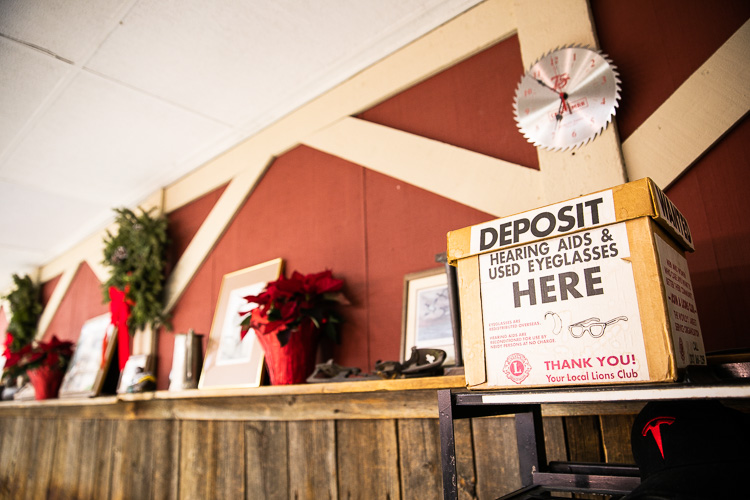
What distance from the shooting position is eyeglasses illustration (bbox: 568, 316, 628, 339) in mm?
793

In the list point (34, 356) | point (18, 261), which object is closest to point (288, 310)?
point (34, 356)

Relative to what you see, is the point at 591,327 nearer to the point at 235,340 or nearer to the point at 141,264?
the point at 235,340

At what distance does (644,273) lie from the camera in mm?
777

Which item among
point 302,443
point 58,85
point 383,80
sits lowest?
point 302,443

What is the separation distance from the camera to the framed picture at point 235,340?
2.19 metres

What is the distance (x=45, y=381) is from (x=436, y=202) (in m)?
3.12

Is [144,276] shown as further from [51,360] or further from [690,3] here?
[690,3]

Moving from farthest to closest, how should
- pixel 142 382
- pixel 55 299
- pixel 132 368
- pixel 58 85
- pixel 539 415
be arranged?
pixel 55 299
pixel 132 368
pixel 142 382
pixel 58 85
pixel 539 415

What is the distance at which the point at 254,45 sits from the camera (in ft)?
6.56

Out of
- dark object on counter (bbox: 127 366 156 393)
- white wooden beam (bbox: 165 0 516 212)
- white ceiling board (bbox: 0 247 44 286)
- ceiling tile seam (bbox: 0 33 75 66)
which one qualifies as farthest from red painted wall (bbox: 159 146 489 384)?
white ceiling board (bbox: 0 247 44 286)

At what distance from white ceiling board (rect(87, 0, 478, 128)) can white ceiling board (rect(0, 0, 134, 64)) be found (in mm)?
51

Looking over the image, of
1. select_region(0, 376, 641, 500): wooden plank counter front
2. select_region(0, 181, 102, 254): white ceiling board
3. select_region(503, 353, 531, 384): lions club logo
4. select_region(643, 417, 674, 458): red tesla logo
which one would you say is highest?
select_region(0, 181, 102, 254): white ceiling board

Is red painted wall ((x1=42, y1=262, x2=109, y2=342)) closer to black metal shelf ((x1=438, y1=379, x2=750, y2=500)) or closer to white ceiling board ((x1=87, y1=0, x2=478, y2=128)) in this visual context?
white ceiling board ((x1=87, y1=0, x2=478, y2=128))

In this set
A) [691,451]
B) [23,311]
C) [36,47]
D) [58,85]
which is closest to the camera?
[691,451]
